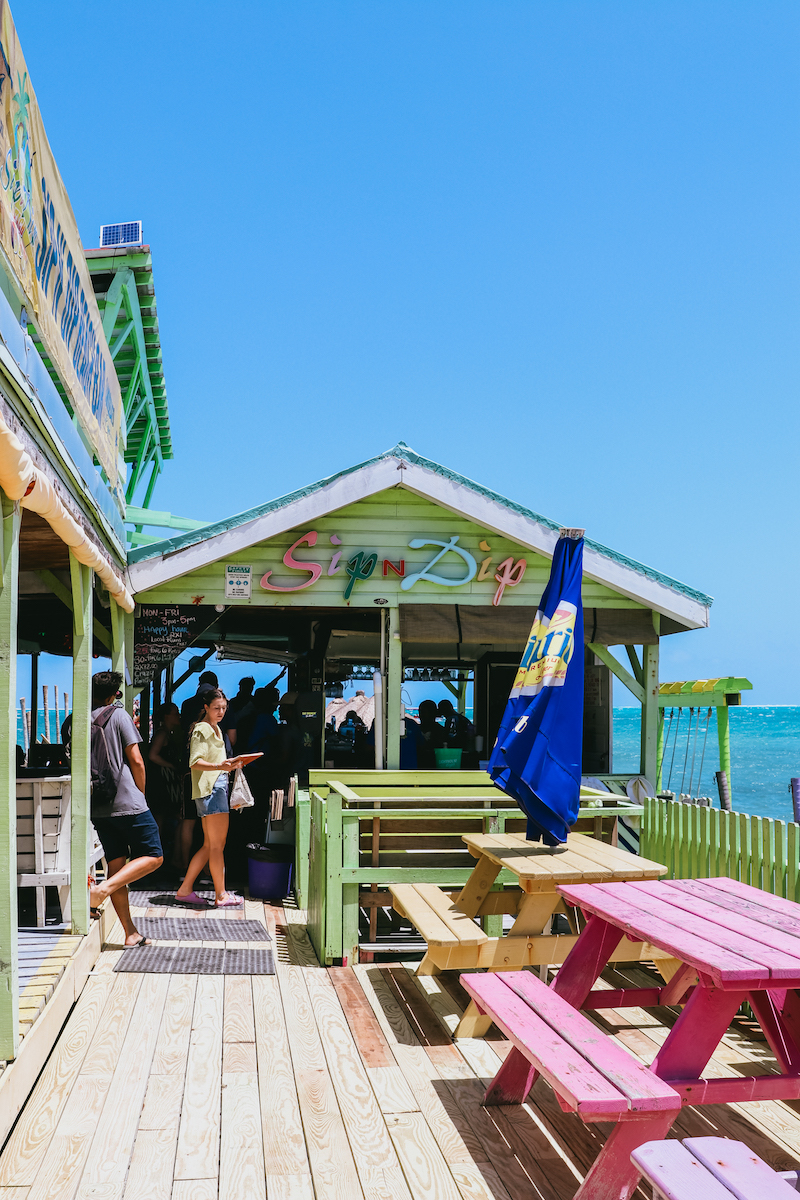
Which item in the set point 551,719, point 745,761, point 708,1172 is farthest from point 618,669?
point 745,761

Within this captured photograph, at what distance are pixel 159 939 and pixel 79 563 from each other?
9.28 feet

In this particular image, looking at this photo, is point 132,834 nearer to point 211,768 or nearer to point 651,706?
point 211,768

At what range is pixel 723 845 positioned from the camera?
5.83m

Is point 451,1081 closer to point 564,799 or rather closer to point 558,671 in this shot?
point 564,799

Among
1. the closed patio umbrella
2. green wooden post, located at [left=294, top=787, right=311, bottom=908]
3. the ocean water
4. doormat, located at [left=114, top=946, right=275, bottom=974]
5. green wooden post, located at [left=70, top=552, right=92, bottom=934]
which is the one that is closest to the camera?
the closed patio umbrella

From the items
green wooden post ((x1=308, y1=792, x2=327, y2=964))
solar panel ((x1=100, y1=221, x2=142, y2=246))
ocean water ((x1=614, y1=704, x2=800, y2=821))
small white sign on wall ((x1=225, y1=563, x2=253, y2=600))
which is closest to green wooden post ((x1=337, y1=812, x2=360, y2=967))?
green wooden post ((x1=308, y1=792, x2=327, y2=964))

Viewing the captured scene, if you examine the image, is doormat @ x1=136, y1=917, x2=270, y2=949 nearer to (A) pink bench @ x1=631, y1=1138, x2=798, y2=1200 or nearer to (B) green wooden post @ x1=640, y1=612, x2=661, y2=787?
(B) green wooden post @ x1=640, y1=612, x2=661, y2=787

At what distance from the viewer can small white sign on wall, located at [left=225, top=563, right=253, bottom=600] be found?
8852 mm

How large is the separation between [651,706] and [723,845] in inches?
149

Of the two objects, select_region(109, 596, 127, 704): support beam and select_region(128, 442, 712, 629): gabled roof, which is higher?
select_region(128, 442, 712, 629): gabled roof

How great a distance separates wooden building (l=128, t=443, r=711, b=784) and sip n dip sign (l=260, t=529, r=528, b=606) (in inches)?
0.5

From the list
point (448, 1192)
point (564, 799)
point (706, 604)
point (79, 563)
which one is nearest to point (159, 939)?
point (79, 563)

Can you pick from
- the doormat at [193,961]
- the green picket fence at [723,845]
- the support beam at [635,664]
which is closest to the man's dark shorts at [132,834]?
the doormat at [193,961]

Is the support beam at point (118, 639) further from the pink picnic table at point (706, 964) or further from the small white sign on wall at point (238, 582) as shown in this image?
the pink picnic table at point (706, 964)
